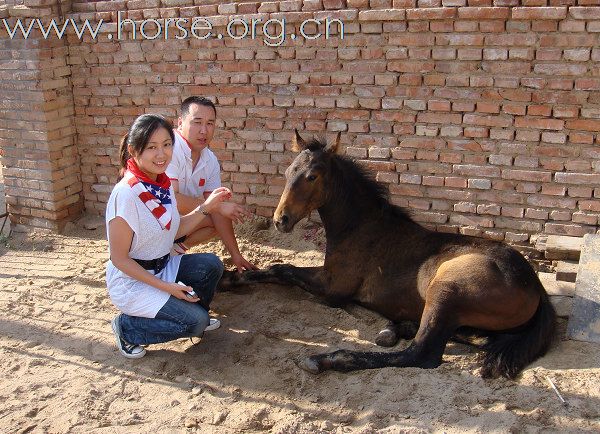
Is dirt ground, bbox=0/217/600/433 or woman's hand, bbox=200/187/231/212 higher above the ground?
woman's hand, bbox=200/187/231/212

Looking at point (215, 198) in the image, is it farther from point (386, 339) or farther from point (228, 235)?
point (386, 339)

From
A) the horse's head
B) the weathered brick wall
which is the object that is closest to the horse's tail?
the horse's head

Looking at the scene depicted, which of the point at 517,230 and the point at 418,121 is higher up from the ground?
Answer: the point at 418,121

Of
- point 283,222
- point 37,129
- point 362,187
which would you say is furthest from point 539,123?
point 37,129

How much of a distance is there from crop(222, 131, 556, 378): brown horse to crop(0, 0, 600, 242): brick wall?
861 millimetres

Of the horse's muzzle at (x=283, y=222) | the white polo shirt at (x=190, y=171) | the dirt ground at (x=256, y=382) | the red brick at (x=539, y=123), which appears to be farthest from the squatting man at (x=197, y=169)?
the red brick at (x=539, y=123)

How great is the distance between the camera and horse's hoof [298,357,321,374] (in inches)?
180

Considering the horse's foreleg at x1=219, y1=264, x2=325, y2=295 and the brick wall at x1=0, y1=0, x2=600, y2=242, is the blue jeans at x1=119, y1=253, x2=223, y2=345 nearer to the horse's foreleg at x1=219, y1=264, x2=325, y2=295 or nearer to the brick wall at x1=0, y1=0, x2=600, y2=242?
the horse's foreleg at x1=219, y1=264, x2=325, y2=295

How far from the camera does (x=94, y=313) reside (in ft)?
18.6

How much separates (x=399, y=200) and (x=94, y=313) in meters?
2.95

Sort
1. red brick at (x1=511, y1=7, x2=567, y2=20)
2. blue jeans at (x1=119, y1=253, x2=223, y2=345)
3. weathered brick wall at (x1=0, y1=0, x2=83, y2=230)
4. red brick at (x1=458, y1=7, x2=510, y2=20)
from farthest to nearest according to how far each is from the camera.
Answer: weathered brick wall at (x1=0, y1=0, x2=83, y2=230)
red brick at (x1=458, y1=7, x2=510, y2=20)
red brick at (x1=511, y1=7, x2=567, y2=20)
blue jeans at (x1=119, y1=253, x2=223, y2=345)

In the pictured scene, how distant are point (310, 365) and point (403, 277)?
1.15m

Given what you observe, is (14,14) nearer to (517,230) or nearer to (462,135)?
(462,135)

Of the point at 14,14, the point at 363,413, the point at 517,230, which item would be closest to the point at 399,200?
the point at 517,230
